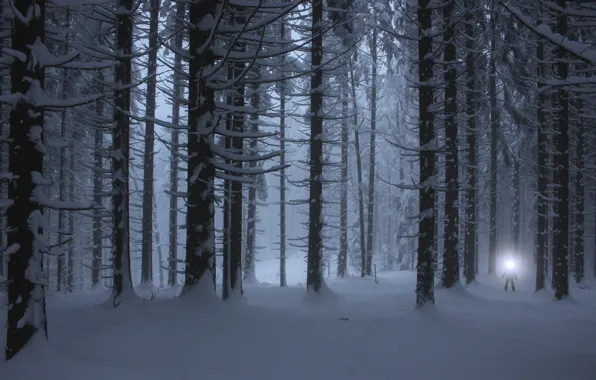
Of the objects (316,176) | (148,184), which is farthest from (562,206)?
(148,184)

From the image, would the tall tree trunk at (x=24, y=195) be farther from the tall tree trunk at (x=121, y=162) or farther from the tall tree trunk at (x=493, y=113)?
the tall tree trunk at (x=493, y=113)

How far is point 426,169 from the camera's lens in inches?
314

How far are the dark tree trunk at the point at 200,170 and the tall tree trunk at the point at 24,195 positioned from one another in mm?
2288

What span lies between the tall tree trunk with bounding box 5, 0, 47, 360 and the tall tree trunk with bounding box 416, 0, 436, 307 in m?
6.80

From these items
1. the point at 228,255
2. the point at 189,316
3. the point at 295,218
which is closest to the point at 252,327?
the point at 189,316

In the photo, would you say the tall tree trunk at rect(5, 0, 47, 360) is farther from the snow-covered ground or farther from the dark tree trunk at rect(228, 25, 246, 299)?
the dark tree trunk at rect(228, 25, 246, 299)

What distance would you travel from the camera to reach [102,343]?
5012 mm

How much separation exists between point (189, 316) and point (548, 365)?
531cm

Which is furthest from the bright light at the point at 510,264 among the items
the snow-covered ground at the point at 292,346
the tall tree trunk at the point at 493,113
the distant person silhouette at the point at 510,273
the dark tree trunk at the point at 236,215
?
the dark tree trunk at the point at 236,215

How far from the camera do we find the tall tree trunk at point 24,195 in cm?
416

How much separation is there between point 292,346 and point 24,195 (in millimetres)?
4000

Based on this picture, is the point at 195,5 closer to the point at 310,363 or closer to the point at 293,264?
the point at 310,363

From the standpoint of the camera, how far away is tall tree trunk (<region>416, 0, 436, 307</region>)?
788 cm

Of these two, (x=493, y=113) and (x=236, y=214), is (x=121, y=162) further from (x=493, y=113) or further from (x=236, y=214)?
(x=493, y=113)
